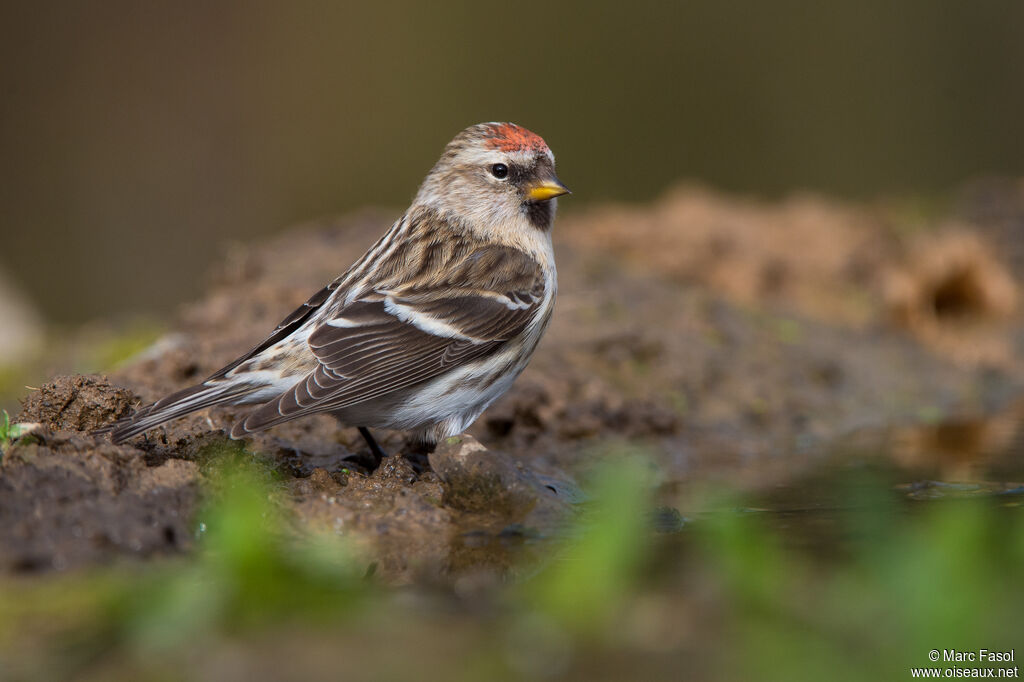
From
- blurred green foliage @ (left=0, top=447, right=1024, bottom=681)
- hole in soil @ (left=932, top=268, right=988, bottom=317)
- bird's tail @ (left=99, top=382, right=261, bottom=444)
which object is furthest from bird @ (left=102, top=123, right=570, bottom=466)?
hole in soil @ (left=932, top=268, right=988, bottom=317)

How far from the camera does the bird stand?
3895 millimetres

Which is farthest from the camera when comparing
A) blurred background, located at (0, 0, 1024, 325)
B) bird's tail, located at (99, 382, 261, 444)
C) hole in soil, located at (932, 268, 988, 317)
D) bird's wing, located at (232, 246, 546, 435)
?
blurred background, located at (0, 0, 1024, 325)

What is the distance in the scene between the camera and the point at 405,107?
1537cm

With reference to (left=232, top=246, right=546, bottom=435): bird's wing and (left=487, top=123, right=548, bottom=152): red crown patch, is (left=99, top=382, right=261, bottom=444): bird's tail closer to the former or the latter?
(left=232, top=246, right=546, bottom=435): bird's wing

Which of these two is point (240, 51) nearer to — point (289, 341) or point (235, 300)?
point (235, 300)

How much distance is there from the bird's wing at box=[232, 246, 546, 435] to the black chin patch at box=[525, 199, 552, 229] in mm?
237

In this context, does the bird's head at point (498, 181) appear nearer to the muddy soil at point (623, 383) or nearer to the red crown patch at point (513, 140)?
the red crown patch at point (513, 140)

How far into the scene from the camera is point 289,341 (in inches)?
164

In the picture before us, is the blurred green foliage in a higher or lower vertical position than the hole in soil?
lower

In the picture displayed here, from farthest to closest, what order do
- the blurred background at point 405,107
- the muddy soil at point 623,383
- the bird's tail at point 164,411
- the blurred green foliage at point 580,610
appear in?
the blurred background at point 405,107 < the bird's tail at point 164,411 < the muddy soil at point 623,383 < the blurred green foliage at point 580,610

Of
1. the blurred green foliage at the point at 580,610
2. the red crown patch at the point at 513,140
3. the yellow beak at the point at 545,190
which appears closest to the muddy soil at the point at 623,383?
the blurred green foliage at the point at 580,610

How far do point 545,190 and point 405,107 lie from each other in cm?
1098

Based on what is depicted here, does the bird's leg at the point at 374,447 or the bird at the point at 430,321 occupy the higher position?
the bird at the point at 430,321

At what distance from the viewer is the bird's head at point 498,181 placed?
4.83m
